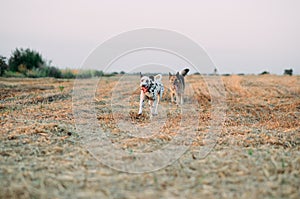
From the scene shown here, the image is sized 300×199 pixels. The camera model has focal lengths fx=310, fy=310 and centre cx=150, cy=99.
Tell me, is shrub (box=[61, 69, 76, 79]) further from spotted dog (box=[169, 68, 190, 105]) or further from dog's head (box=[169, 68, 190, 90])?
dog's head (box=[169, 68, 190, 90])

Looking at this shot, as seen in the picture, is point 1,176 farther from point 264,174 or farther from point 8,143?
point 264,174

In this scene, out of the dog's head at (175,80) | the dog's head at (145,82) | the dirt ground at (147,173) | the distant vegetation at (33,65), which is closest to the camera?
the dirt ground at (147,173)

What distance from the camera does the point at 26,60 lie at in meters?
23.5

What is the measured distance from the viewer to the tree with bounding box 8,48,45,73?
75.3ft

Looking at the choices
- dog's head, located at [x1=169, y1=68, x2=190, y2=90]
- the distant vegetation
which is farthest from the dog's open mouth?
the distant vegetation

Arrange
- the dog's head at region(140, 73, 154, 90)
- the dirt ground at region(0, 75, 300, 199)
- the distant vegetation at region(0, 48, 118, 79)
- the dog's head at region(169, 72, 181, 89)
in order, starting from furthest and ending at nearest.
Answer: the distant vegetation at region(0, 48, 118, 79) → the dog's head at region(169, 72, 181, 89) → the dog's head at region(140, 73, 154, 90) → the dirt ground at region(0, 75, 300, 199)

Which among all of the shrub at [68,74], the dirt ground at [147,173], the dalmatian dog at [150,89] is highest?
the shrub at [68,74]

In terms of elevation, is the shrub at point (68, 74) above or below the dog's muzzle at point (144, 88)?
above

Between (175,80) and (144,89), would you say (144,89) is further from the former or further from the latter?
(175,80)

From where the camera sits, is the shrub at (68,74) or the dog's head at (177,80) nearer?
the dog's head at (177,80)

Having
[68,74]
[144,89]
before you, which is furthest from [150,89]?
[68,74]

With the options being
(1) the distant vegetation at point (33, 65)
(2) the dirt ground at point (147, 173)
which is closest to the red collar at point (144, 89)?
(2) the dirt ground at point (147, 173)

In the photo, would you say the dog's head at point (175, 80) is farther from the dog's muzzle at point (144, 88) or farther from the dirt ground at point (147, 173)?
the dirt ground at point (147, 173)

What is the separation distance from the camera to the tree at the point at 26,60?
23.0 metres
